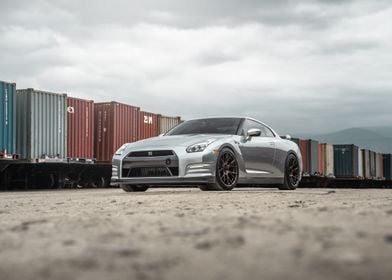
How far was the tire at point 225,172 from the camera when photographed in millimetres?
9969

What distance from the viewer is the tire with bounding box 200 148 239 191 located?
9969 mm

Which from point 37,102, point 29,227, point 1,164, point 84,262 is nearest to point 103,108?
point 37,102

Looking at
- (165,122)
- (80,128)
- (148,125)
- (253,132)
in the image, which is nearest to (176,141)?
(253,132)

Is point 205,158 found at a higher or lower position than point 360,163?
higher

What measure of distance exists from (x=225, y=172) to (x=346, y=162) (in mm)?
28729

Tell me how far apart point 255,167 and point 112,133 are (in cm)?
1487

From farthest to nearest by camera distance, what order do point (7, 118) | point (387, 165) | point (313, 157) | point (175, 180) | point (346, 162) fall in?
point (387, 165)
point (346, 162)
point (313, 157)
point (7, 118)
point (175, 180)

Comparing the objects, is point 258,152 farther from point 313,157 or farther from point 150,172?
point 313,157

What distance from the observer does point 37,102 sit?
70.3ft

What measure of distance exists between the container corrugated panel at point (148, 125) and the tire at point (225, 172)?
1712 cm

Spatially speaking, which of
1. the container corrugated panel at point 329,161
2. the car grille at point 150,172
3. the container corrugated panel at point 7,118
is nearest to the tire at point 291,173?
the car grille at point 150,172

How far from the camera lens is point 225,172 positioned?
33.4 feet

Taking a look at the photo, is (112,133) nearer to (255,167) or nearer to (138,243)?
(255,167)

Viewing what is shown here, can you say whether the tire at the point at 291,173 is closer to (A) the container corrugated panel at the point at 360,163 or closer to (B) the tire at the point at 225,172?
(B) the tire at the point at 225,172
